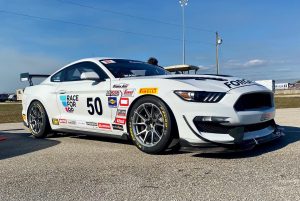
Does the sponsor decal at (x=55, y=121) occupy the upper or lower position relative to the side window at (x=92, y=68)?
lower

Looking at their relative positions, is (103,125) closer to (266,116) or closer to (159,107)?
(159,107)

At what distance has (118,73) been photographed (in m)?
5.63

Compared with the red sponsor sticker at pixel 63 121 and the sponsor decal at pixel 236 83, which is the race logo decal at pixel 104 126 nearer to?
the red sponsor sticker at pixel 63 121

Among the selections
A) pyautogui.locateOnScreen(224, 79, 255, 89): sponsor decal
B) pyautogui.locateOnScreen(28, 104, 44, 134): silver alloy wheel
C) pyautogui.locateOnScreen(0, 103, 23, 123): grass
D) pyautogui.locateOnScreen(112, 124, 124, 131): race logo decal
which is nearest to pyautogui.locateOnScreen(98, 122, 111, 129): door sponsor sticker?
pyautogui.locateOnScreen(112, 124, 124, 131): race logo decal

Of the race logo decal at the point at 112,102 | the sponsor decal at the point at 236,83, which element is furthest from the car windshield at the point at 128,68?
the sponsor decal at the point at 236,83

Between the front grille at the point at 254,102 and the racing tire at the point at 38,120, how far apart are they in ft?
12.1

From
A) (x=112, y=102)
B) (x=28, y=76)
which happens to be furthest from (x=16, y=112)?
(x=112, y=102)

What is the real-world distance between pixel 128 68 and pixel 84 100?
0.88 m

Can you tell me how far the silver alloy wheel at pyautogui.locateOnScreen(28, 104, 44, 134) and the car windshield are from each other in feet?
5.75

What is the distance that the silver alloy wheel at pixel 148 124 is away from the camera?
4.73m

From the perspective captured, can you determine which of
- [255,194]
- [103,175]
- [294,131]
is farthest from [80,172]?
[294,131]

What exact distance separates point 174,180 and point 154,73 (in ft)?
9.31

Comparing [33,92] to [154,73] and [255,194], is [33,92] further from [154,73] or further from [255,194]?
[255,194]

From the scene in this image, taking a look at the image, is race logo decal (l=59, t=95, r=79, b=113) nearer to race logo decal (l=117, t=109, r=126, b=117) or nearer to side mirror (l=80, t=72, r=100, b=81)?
side mirror (l=80, t=72, r=100, b=81)
